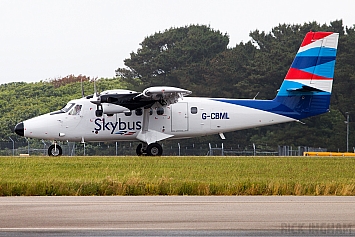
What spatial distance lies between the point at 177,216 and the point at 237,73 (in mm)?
60365

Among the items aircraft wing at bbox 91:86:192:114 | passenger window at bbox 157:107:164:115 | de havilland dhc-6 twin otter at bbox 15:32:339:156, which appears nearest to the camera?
aircraft wing at bbox 91:86:192:114

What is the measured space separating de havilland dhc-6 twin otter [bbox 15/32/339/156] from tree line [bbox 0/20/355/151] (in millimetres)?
27002

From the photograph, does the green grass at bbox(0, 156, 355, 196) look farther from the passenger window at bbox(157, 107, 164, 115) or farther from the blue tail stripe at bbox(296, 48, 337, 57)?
the blue tail stripe at bbox(296, 48, 337, 57)

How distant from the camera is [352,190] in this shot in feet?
63.9

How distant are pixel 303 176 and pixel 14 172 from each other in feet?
32.0

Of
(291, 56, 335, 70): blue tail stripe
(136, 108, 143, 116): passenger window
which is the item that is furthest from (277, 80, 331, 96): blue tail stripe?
(136, 108, 143, 116): passenger window

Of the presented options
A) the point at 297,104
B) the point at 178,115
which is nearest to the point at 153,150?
the point at 178,115

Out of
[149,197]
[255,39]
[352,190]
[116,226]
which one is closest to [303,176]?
[352,190]

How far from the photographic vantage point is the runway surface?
12211mm

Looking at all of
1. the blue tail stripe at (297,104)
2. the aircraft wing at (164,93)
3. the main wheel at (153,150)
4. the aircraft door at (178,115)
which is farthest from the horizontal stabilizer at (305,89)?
the main wheel at (153,150)

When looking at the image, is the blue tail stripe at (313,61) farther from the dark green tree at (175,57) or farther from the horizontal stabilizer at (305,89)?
the dark green tree at (175,57)

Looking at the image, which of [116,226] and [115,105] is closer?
[116,226]

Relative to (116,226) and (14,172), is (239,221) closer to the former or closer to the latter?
(116,226)

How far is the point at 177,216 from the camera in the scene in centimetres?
1402
